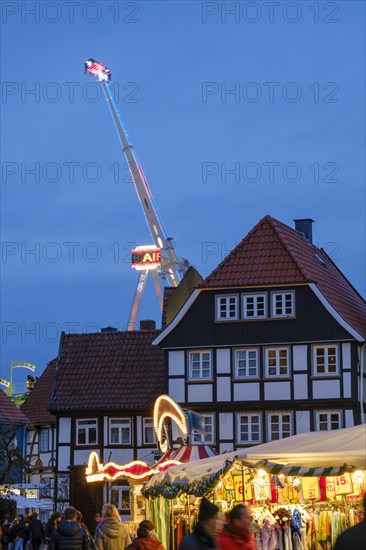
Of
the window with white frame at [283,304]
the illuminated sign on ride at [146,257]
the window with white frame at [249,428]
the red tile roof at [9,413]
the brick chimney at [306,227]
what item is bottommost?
the window with white frame at [249,428]

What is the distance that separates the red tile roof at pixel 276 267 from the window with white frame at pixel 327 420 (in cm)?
309

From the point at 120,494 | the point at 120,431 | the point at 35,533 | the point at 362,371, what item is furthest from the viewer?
the point at 120,431

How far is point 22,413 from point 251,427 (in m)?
19.7

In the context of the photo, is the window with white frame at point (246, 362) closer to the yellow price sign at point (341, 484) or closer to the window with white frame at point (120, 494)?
the window with white frame at point (120, 494)

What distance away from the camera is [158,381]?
48875 mm

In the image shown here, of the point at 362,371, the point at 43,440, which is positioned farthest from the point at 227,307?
the point at 43,440

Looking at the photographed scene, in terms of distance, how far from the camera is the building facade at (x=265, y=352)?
43000 mm

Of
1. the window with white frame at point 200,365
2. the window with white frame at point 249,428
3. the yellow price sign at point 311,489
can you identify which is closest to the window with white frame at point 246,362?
the window with white frame at point 200,365

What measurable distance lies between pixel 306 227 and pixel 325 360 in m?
10.0

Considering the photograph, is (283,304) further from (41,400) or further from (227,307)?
(41,400)

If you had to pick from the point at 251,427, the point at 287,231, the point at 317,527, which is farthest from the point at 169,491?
the point at 287,231

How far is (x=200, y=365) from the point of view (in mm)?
44812

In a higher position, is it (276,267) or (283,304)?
(276,267)

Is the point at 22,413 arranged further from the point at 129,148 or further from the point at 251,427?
the point at 129,148
